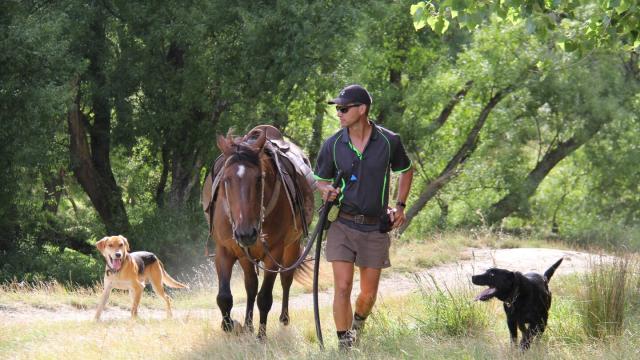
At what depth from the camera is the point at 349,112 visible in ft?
24.8

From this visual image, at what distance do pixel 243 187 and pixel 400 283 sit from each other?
8367 mm

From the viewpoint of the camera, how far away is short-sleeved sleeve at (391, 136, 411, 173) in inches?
305

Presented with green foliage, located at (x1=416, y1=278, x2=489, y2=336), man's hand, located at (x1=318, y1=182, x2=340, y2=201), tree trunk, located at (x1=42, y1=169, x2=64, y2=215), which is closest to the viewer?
man's hand, located at (x1=318, y1=182, x2=340, y2=201)

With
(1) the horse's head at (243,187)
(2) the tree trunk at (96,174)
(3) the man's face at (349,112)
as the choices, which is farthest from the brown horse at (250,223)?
(2) the tree trunk at (96,174)

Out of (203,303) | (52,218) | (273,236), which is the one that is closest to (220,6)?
(52,218)

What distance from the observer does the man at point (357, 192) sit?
7.58 metres

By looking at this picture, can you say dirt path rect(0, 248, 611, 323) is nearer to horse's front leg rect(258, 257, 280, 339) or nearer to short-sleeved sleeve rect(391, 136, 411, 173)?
horse's front leg rect(258, 257, 280, 339)

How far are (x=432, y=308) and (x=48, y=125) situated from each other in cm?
1502

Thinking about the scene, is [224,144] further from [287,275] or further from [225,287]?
[287,275]

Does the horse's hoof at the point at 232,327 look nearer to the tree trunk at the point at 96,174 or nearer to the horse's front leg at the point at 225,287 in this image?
the horse's front leg at the point at 225,287

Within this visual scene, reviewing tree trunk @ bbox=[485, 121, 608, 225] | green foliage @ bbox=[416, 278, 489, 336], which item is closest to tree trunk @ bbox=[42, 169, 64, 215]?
tree trunk @ bbox=[485, 121, 608, 225]

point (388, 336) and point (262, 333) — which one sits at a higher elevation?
point (388, 336)

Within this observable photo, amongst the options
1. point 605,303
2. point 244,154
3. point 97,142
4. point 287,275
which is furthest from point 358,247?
point 97,142

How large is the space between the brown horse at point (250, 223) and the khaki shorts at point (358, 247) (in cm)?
78
